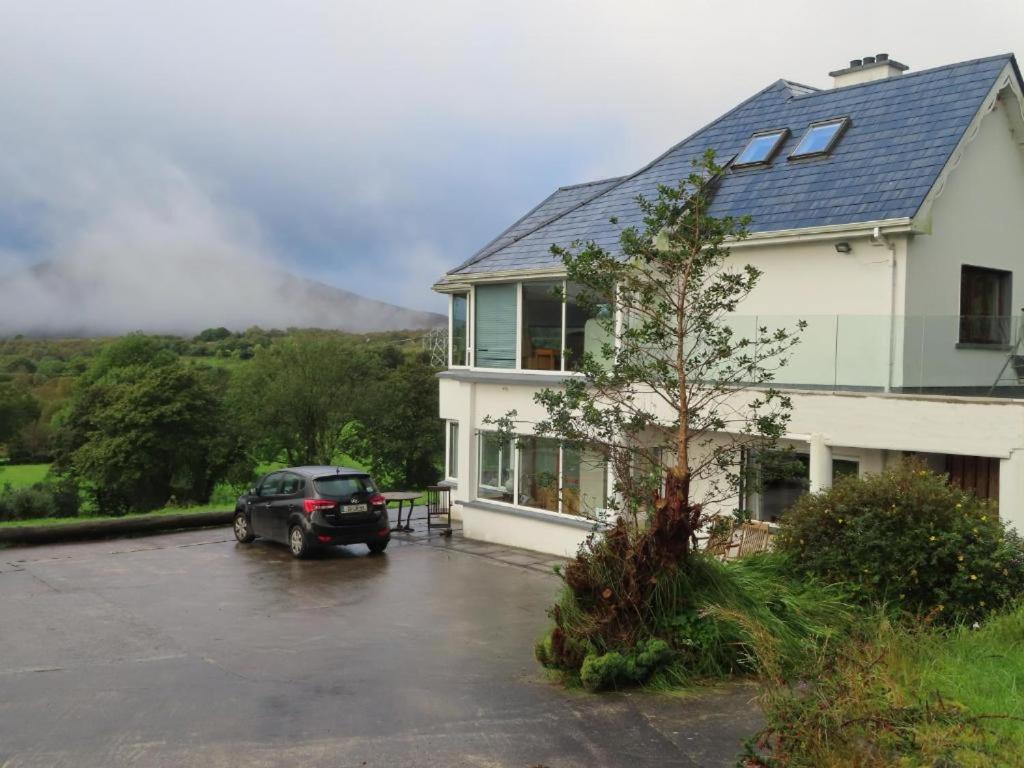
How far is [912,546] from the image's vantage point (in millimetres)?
9953

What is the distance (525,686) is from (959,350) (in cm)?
863

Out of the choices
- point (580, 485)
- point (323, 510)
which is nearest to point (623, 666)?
point (580, 485)

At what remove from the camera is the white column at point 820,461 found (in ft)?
45.9

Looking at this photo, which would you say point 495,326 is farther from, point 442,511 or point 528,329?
point 442,511

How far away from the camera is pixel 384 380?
51906mm

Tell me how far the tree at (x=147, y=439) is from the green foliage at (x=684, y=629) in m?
36.0

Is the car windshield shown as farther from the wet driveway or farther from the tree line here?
the tree line

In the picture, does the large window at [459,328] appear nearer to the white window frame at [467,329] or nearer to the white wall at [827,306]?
the white window frame at [467,329]

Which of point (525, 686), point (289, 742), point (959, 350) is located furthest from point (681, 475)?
point (959, 350)

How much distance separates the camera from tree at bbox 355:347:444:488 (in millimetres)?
50031

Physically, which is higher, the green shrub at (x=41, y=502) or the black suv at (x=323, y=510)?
the black suv at (x=323, y=510)

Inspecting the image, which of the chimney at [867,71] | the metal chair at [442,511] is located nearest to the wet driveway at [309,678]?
the metal chair at [442,511]

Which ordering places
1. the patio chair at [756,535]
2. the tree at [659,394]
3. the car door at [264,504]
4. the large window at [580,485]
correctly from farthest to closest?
the car door at [264,504] → the large window at [580,485] → the patio chair at [756,535] → the tree at [659,394]

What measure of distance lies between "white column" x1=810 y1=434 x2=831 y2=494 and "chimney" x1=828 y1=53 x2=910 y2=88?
9.38 meters
